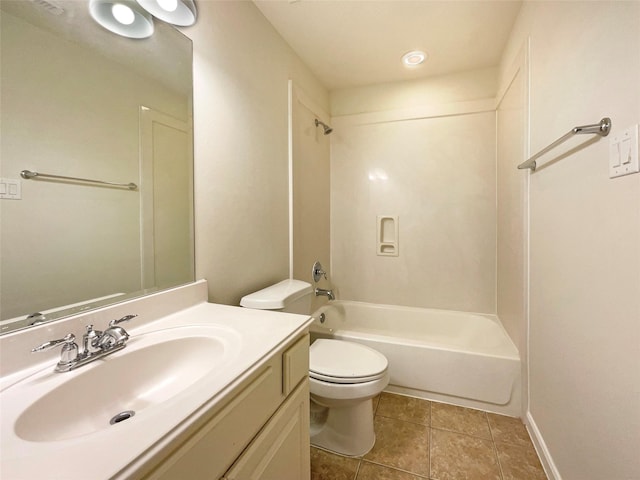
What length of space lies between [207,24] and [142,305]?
1.22 metres

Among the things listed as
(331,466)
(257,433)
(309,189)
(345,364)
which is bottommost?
(331,466)

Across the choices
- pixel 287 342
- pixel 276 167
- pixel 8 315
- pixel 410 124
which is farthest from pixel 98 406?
pixel 410 124

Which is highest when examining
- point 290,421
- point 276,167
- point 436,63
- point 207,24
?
point 436,63

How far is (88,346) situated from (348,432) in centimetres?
121

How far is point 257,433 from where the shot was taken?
0.71 metres

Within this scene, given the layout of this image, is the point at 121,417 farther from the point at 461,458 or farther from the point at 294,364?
Answer: the point at 461,458

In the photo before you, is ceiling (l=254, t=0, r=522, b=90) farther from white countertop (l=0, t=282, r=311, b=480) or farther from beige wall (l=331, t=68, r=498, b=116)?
white countertop (l=0, t=282, r=311, b=480)

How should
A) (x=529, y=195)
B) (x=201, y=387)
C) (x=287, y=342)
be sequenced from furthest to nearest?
(x=529, y=195), (x=287, y=342), (x=201, y=387)

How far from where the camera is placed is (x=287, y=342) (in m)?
0.82

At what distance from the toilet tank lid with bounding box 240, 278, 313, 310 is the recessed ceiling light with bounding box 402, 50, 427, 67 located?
1.82 metres

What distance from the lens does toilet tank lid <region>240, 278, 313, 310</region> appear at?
4.32 ft

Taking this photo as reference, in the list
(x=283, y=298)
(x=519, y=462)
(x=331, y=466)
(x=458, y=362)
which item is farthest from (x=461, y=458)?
(x=283, y=298)

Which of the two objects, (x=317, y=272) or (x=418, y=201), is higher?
(x=418, y=201)

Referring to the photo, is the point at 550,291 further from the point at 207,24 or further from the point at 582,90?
the point at 207,24
